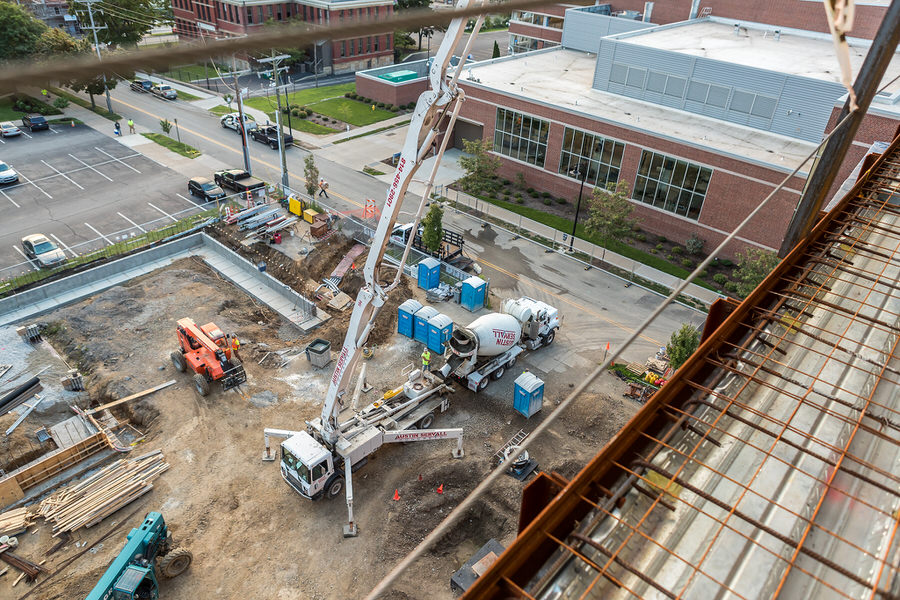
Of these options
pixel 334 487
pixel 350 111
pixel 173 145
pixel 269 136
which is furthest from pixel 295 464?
pixel 350 111

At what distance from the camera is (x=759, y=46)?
160 feet

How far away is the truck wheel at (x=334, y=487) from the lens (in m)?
20.5

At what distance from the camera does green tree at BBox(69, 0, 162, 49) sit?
212 feet

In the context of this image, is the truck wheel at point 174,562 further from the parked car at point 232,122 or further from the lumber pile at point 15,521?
the parked car at point 232,122

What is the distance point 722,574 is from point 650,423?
7.30ft

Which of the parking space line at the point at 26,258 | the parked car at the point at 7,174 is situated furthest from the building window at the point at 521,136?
the parked car at the point at 7,174

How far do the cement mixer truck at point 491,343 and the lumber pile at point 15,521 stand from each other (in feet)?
51.0

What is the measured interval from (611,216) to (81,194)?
37.5m

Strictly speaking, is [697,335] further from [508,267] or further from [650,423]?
[650,423]

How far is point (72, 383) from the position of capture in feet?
82.0

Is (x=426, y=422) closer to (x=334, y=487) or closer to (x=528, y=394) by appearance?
(x=528, y=394)

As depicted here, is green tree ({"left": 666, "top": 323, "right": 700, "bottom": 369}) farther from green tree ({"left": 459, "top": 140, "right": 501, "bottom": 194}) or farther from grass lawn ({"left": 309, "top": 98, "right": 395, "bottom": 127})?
grass lawn ({"left": 309, "top": 98, "right": 395, "bottom": 127})

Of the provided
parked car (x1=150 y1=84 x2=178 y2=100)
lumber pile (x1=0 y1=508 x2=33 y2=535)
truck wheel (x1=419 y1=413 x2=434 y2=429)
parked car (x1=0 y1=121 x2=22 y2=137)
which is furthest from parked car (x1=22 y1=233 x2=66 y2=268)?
parked car (x1=150 y1=84 x2=178 y2=100)

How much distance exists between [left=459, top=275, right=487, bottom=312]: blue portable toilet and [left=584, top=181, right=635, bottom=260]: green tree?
9566mm
